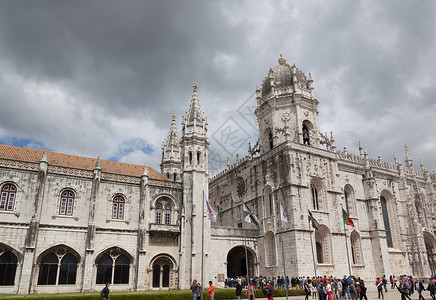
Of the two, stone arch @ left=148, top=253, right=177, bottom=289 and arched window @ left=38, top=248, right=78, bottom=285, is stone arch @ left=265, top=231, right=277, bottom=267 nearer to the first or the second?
stone arch @ left=148, top=253, right=177, bottom=289

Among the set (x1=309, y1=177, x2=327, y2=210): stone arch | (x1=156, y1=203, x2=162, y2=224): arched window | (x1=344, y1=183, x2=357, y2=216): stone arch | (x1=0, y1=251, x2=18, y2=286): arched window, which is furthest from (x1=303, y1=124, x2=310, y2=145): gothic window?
(x1=0, y1=251, x2=18, y2=286): arched window

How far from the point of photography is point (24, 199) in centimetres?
2733

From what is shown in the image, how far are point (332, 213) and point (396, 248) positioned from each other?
12920 millimetres

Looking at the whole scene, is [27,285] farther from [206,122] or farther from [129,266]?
[206,122]

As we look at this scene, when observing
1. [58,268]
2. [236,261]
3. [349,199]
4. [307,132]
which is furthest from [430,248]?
[58,268]

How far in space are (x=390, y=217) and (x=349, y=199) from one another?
811 cm

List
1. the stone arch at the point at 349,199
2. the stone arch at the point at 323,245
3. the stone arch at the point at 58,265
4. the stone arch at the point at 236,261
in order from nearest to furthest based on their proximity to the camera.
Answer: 1. the stone arch at the point at 58,265
2. the stone arch at the point at 323,245
3. the stone arch at the point at 236,261
4. the stone arch at the point at 349,199

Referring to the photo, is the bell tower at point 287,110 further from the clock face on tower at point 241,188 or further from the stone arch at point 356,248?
the stone arch at point 356,248

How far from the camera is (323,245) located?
36.0 m

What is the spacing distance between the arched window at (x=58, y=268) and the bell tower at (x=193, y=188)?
9293 millimetres

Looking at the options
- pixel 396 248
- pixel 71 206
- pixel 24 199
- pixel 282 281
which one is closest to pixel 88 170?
pixel 71 206

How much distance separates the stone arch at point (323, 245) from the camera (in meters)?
35.4

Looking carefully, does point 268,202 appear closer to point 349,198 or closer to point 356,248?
point 349,198

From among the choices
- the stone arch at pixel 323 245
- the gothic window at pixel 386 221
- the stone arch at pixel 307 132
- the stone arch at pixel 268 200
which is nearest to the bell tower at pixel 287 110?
the stone arch at pixel 307 132
